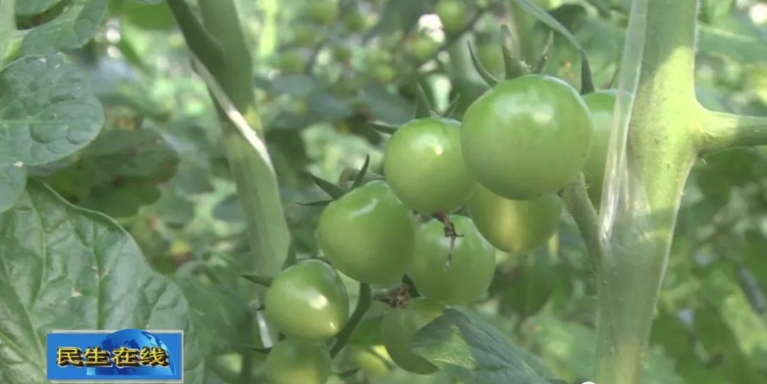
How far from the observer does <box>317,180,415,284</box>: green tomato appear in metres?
0.53

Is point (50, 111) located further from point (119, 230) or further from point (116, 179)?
point (116, 179)

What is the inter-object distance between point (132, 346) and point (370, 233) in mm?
168

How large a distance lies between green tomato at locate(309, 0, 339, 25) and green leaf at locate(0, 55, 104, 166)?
1000 mm

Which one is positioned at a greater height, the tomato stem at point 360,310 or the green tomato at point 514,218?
the green tomato at point 514,218

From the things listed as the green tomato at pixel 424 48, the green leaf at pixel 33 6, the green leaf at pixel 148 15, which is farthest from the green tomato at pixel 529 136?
the green tomato at pixel 424 48

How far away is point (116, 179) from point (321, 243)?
439 mm

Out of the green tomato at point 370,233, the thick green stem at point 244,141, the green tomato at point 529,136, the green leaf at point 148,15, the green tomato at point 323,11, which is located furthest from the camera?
the green tomato at point 323,11

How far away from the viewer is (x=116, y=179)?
919mm

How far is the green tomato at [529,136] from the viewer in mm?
428

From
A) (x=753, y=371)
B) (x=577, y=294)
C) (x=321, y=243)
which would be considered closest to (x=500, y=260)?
(x=577, y=294)

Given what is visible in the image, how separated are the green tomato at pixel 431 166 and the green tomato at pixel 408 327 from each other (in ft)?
0.33

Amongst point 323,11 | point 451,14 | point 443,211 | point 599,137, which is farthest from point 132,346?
point 323,11

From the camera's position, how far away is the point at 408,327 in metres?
0.57

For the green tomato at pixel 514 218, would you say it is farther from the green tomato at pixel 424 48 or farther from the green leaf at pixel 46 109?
the green tomato at pixel 424 48
